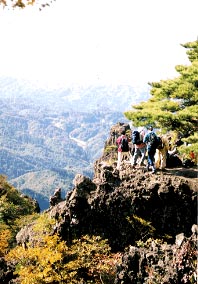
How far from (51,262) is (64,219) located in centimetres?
361

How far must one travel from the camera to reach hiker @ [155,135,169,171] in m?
23.2

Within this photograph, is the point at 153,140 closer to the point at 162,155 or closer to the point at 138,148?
the point at 138,148

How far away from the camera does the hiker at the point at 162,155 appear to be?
2317 cm

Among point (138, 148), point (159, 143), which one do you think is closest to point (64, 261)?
point (138, 148)

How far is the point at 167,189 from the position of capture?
70.4 feet

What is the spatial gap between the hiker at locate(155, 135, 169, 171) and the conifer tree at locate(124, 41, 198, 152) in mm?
1167

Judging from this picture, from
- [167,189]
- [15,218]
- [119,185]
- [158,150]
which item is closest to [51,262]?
[119,185]

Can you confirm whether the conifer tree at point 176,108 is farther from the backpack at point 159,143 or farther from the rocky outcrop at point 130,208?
the rocky outcrop at point 130,208

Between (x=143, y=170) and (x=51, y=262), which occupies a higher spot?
(x=143, y=170)

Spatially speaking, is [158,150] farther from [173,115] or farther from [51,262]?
[51,262]

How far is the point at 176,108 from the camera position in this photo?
22.2 metres

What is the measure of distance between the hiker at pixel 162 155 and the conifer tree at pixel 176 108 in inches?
45.9

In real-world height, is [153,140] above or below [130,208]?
above

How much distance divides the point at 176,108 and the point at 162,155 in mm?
3164
